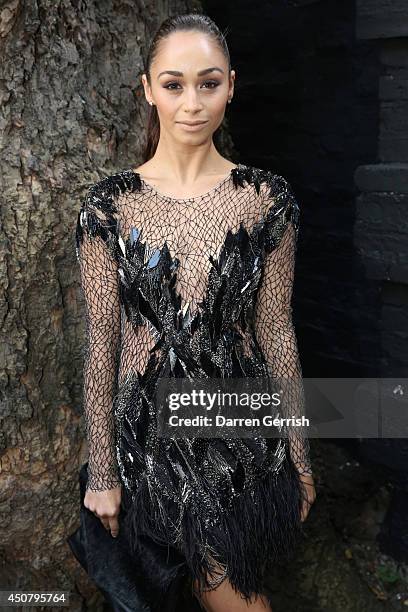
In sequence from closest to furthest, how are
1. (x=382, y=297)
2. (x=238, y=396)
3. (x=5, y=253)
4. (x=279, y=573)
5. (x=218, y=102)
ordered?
(x=218, y=102), (x=238, y=396), (x=5, y=253), (x=382, y=297), (x=279, y=573)

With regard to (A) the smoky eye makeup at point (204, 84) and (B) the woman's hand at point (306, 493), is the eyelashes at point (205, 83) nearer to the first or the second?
(A) the smoky eye makeup at point (204, 84)

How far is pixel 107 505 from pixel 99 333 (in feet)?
1.69

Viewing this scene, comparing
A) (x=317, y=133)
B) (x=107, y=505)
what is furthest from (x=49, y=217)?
(x=317, y=133)

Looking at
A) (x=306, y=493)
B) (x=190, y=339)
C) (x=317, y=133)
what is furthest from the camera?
(x=317, y=133)

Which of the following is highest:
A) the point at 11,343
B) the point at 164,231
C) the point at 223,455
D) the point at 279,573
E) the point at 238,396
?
the point at 164,231

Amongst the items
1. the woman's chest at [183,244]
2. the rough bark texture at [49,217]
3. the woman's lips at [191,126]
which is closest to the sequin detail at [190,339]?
the woman's chest at [183,244]

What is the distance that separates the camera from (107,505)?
7.81ft

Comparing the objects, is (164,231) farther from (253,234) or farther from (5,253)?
(5,253)

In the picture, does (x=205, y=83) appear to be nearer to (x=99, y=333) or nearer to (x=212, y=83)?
(x=212, y=83)

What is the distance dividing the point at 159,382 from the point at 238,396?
240 mm

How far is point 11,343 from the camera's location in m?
2.77

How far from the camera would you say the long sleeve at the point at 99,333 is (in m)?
2.27

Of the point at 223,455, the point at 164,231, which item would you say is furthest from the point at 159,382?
the point at 164,231

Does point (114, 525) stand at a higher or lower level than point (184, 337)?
lower
